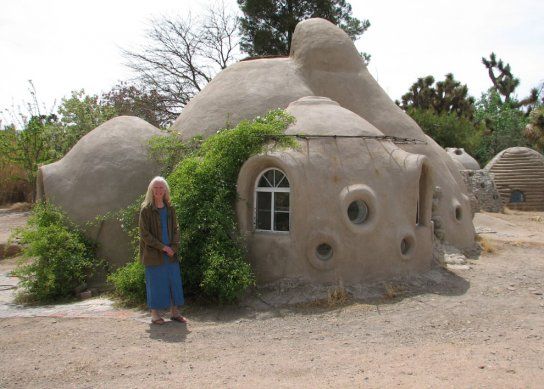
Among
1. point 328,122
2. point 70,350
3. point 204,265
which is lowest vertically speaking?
point 70,350

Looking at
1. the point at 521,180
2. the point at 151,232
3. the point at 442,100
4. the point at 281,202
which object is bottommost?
the point at 151,232

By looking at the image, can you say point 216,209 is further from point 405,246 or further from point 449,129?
point 449,129

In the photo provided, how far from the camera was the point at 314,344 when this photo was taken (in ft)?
23.1

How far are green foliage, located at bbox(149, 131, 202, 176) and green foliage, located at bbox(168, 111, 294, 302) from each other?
1036mm

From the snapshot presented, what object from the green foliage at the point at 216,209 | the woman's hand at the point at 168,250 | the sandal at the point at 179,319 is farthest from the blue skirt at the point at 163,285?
the green foliage at the point at 216,209

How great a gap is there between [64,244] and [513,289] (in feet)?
28.9

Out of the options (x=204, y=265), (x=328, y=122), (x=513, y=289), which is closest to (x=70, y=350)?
(x=204, y=265)

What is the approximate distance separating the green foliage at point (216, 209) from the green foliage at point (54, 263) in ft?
7.84

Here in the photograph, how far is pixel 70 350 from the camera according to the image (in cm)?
703

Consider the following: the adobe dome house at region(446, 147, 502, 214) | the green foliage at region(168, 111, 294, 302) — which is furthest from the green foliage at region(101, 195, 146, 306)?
the adobe dome house at region(446, 147, 502, 214)

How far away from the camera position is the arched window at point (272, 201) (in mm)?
9570

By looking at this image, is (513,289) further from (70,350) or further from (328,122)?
(70,350)

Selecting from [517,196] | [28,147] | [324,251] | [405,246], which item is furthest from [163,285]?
[517,196]

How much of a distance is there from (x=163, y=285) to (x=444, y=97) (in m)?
36.7
